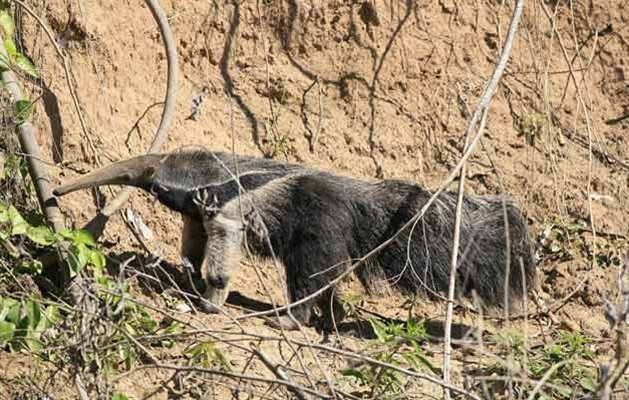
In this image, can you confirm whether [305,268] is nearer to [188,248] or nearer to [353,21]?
[188,248]

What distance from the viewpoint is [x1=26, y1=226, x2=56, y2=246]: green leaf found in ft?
25.9

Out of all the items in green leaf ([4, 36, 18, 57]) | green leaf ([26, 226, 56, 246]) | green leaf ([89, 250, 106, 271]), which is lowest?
green leaf ([89, 250, 106, 271])

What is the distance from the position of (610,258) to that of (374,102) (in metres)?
2.44

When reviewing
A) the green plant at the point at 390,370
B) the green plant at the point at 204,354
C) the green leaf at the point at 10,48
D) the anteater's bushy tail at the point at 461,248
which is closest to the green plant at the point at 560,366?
the green plant at the point at 390,370

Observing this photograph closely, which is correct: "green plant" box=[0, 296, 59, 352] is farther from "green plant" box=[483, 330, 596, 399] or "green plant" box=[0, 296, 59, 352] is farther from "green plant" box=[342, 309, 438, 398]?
"green plant" box=[483, 330, 596, 399]

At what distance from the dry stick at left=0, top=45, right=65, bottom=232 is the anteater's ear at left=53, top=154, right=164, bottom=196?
383 mm

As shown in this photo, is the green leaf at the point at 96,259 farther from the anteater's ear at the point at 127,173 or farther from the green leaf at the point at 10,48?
the green leaf at the point at 10,48

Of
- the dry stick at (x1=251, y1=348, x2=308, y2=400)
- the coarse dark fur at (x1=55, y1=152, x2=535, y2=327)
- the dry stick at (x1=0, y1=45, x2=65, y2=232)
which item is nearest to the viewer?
the dry stick at (x1=251, y1=348, x2=308, y2=400)

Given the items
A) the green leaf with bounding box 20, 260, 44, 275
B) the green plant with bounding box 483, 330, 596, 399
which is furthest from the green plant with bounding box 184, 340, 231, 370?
the green plant with bounding box 483, 330, 596, 399

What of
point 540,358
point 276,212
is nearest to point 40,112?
point 276,212

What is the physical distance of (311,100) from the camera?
36.4 feet

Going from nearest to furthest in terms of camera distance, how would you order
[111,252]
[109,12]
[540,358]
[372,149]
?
[540,358], [111,252], [109,12], [372,149]

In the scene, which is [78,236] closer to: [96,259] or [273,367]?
[96,259]

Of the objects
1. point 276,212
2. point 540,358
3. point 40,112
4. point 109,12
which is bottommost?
point 540,358
